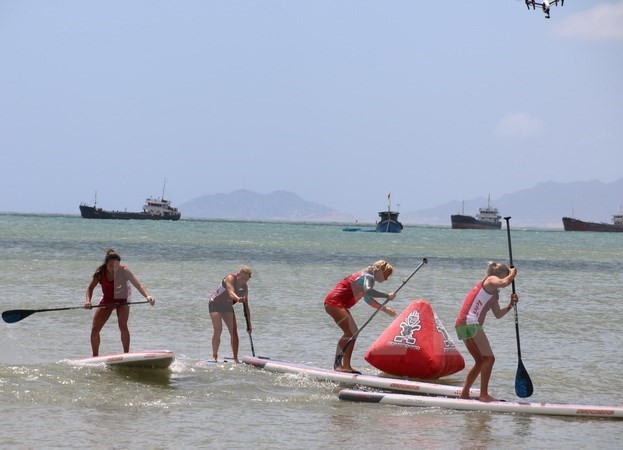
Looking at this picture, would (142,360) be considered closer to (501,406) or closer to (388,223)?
(501,406)

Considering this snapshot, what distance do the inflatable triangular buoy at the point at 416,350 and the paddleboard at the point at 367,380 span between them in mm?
528

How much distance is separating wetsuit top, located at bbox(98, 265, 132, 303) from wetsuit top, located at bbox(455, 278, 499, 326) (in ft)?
14.3

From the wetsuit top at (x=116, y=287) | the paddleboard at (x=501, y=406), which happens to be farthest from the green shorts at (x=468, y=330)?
the wetsuit top at (x=116, y=287)

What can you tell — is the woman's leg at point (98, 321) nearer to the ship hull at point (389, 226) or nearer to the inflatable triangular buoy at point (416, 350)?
the inflatable triangular buoy at point (416, 350)

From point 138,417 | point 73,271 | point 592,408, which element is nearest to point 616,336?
point 592,408

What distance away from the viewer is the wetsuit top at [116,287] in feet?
43.9

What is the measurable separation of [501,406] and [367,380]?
2145mm

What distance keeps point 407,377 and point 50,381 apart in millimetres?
4682

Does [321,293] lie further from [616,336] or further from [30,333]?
[30,333]

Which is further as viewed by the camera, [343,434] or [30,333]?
[30,333]

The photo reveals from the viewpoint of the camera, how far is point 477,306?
1162 cm

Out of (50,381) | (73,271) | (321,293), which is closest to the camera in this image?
(50,381)

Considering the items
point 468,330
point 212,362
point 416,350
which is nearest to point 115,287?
point 212,362

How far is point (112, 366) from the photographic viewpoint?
13602mm
